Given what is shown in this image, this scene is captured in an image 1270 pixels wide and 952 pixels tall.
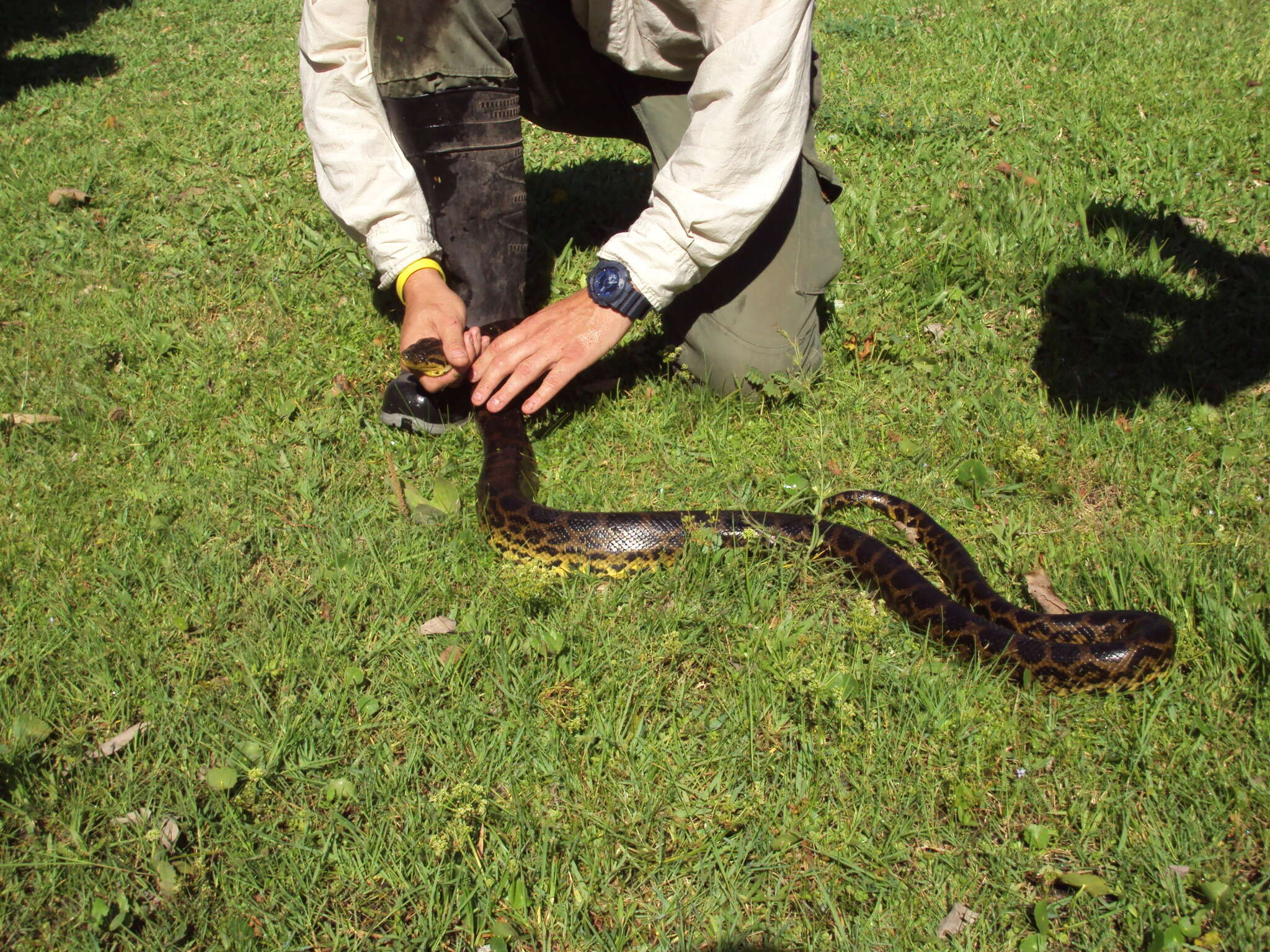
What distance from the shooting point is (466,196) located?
4.03 m

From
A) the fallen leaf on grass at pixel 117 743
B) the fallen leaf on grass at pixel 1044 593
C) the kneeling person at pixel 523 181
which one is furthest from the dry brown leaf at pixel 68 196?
the fallen leaf on grass at pixel 1044 593

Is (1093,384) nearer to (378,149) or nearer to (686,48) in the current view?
(686,48)

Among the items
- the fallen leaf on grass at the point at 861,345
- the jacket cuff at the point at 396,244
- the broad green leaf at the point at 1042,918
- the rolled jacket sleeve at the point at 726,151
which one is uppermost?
the rolled jacket sleeve at the point at 726,151

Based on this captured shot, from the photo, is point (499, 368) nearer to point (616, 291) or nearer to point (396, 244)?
point (616, 291)

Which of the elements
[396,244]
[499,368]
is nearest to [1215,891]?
[499,368]

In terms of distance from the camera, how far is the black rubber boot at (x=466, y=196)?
3953mm

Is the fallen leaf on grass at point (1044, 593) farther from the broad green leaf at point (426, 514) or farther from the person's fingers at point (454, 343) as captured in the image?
the person's fingers at point (454, 343)

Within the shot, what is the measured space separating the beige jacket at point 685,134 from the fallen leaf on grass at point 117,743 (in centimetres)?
225

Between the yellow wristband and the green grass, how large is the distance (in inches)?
23.5

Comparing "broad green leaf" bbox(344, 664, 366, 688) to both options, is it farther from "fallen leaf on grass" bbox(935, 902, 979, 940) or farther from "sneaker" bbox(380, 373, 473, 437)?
"fallen leaf on grass" bbox(935, 902, 979, 940)

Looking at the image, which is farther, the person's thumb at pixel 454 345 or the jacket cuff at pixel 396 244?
the jacket cuff at pixel 396 244

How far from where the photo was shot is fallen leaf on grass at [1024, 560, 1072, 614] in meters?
3.17

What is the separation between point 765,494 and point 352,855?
2065 millimetres

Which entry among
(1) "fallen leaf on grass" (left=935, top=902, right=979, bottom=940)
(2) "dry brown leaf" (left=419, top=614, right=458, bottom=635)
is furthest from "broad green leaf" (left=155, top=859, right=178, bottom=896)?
(1) "fallen leaf on grass" (left=935, top=902, right=979, bottom=940)
